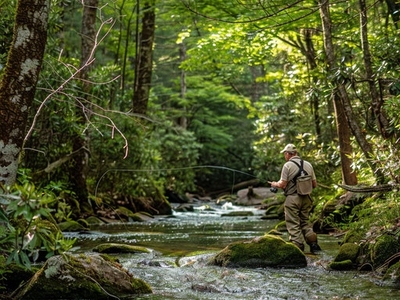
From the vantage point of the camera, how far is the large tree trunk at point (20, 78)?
4625mm

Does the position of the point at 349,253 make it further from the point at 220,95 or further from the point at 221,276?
the point at 220,95

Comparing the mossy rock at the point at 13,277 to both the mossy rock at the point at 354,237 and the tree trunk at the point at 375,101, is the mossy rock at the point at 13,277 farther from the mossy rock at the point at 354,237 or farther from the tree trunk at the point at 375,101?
the tree trunk at the point at 375,101

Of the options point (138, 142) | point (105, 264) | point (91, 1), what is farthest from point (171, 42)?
point (105, 264)

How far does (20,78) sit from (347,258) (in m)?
4.54

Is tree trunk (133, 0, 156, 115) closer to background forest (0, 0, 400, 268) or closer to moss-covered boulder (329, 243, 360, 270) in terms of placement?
background forest (0, 0, 400, 268)

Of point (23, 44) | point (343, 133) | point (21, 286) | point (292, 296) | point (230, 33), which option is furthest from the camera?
point (230, 33)

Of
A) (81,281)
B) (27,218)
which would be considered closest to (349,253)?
(81,281)

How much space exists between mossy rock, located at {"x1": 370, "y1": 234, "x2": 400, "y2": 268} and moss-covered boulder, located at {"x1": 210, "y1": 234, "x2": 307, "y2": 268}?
3.21 ft

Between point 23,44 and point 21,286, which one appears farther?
point 21,286

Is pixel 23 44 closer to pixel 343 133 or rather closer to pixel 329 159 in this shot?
pixel 343 133

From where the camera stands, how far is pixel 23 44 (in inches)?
187

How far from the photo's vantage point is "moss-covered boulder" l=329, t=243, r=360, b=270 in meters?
6.91

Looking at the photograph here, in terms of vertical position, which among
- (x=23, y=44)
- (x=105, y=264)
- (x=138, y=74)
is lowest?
(x=105, y=264)

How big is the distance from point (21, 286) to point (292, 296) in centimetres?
253
